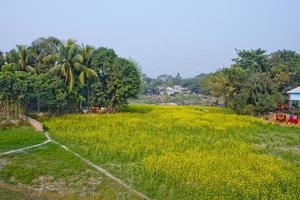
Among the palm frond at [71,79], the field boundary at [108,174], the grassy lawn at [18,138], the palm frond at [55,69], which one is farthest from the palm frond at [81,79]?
the field boundary at [108,174]

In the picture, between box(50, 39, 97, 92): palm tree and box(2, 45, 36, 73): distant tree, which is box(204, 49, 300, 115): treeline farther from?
box(2, 45, 36, 73): distant tree

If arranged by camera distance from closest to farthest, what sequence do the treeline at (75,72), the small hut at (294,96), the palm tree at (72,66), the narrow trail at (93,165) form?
the narrow trail at (93,165)
the treeline at (75,72)
the palm tree at (72,66)
the small hut at (294,96)

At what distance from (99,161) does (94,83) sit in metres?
16.4

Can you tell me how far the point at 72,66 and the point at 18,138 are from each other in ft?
40.6

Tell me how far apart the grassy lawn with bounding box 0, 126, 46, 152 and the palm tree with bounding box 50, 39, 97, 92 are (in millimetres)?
8773

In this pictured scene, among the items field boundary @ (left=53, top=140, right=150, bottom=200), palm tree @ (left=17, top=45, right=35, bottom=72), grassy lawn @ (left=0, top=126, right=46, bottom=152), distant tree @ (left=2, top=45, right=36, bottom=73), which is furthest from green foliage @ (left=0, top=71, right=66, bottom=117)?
field boundary @ (left=53, top=140, right=150, bottom=200)

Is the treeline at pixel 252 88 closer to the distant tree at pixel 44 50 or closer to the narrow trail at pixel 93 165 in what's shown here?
the distant tree at pixel 44 50

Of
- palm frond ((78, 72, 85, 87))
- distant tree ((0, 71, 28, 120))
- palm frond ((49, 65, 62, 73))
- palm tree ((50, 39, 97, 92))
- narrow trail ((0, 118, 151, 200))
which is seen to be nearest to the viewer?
narrow trail ((0, 118, 151, 200))

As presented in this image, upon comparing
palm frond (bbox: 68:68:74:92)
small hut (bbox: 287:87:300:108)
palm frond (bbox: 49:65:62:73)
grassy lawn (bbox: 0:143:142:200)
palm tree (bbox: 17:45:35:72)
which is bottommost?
grassy lawn (bbox: 0:143:142:200)

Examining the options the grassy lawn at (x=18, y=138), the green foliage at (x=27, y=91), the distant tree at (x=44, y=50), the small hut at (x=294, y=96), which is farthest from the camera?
the small hut at (x=294, y=96)

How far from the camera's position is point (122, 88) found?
28250mm

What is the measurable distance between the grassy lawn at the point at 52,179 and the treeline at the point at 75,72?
1176 cm

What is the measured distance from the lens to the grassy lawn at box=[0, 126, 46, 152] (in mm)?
14891

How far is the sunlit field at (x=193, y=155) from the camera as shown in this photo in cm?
966
